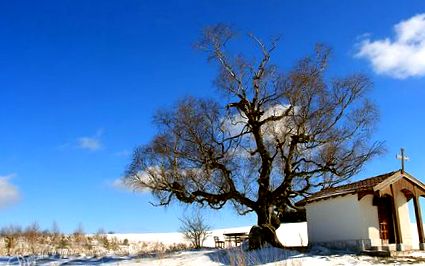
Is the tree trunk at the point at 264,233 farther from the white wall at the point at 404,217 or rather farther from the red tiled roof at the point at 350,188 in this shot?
the white wall at the point at 404,217

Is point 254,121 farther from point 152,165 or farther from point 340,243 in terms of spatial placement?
point 340,243

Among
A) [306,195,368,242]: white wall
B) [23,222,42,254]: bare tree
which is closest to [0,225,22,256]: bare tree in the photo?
[23,222,42,254]: bare tree

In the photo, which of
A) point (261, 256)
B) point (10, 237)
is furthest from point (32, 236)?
point (261, 256)

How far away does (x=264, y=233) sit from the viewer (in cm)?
2394

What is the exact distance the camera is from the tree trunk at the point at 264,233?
23703mm

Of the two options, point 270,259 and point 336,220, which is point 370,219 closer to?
point 336,220

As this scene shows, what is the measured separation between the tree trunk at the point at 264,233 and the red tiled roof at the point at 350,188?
7.14 ft

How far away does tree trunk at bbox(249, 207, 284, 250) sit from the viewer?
77.8ft

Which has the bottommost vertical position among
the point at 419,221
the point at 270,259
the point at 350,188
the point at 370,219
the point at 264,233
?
the point at 270,259

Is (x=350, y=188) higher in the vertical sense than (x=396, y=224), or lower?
higher

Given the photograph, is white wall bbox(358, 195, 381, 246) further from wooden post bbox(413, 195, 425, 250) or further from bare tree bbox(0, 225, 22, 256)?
bare tree bbox(0, 225, 22, 256)

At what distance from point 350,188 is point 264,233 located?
460 centimetres

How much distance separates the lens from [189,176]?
24.9 meters

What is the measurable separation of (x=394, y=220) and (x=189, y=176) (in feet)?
32.1
